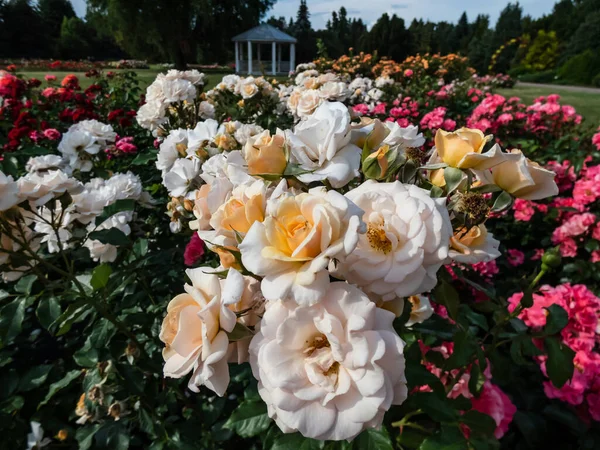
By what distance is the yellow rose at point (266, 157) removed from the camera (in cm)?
67

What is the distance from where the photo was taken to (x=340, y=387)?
535 millimetres

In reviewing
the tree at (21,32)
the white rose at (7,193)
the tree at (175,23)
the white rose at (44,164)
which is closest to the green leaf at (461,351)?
the white rose at (7,193)

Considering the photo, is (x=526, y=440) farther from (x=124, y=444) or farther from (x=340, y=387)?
(x=124, y=444)

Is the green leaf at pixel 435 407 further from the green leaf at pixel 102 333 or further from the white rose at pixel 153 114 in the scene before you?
the white rose at pixel 153 114

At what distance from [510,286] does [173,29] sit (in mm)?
24066

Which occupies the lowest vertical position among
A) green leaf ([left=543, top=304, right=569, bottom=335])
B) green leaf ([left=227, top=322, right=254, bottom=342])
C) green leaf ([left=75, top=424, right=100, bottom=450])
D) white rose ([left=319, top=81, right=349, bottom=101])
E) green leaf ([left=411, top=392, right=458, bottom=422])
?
green leaf ([left=75, top=424, right=100, bottom=450])

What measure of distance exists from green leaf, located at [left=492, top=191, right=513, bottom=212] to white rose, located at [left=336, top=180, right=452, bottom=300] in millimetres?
175

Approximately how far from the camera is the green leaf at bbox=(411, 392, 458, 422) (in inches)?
34.8

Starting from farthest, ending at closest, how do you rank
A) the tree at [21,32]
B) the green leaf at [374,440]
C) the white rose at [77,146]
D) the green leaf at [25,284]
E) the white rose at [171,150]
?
the tree at [21,32] < the white rose at [77,146] < the white rose at [171,150] < the green leaf at [25,284] < the green leaf at [374,440]

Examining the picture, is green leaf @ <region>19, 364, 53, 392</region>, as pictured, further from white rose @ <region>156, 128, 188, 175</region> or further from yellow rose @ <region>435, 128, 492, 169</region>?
yellow rose @ <region>435, 128, 492, 169</region>

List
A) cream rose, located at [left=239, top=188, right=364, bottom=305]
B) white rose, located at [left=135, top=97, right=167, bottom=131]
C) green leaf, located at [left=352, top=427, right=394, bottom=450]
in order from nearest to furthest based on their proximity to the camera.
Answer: cream rose, located at [left=239, top=188, right=364, bottom=305], green leaf, located at [left=352, top=427, right=394, bottom=450], white rose, located at [left=135, top=97, right=167, bottom=131]

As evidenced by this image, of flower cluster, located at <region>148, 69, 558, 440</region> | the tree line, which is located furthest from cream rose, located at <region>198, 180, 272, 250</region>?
the tree line

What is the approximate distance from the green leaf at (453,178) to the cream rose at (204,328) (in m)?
0.38

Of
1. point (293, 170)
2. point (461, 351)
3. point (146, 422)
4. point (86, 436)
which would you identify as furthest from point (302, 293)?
point (86, 436)
